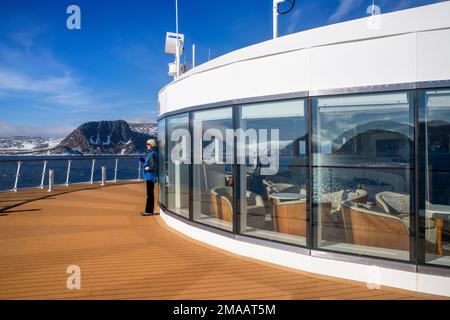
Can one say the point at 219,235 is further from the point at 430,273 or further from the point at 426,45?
the point at 426,45

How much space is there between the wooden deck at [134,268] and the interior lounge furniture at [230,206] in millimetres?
534

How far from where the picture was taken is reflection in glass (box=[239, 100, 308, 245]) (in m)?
4.66

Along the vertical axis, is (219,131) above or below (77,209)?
above

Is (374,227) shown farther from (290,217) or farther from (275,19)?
(275,19)

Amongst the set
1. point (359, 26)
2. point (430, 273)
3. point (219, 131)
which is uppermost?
point (359, 26)

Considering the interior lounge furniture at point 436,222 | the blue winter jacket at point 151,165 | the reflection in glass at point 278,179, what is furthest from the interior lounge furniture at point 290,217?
the blue winter jacket at point 151,165

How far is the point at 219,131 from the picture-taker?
566 cm

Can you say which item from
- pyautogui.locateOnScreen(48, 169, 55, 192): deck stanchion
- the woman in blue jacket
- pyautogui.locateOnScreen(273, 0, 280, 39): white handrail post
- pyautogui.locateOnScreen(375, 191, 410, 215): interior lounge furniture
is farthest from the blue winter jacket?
pyautogui.locateOnScreen(48, 169, 55, 192): deck stanchion

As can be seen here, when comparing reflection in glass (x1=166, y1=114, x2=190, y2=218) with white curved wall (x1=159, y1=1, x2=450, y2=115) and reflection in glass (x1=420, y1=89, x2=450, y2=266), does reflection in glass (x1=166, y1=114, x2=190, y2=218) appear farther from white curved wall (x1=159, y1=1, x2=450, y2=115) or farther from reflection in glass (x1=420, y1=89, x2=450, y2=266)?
reflection in glass (x1=420, y1=89, x2=450, y2=266)

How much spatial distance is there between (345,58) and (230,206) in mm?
2658

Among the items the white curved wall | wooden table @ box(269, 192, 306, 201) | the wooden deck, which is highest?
the white curved wall

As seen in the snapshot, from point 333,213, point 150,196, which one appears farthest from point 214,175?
point 150,196

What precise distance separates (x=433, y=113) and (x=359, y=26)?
1.26m
